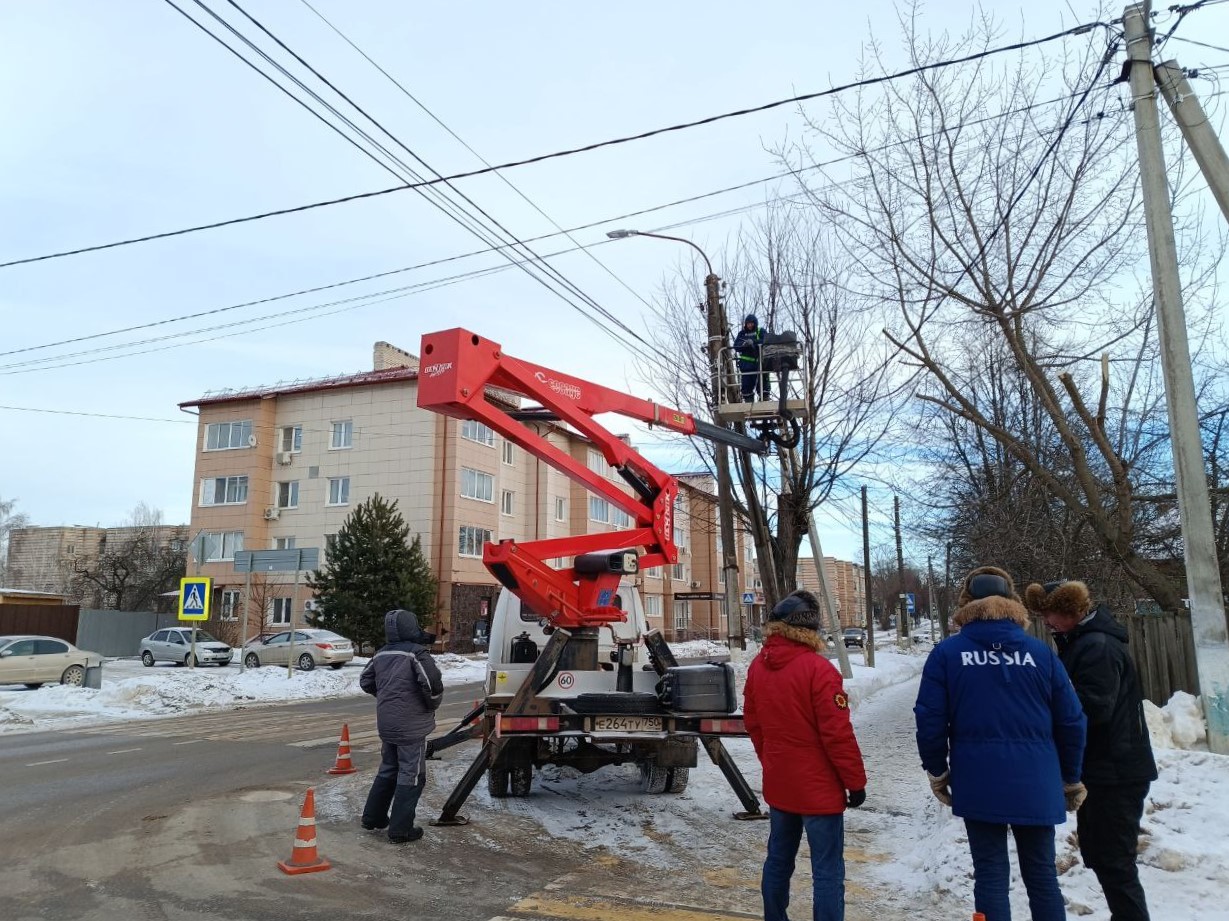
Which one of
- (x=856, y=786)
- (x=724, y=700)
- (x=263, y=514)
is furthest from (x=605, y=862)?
(x=263, y=514)

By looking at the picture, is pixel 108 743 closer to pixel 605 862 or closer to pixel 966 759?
pixel 605 862

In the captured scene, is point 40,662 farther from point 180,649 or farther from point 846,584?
point 846,584

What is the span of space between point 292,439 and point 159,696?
75.8ft

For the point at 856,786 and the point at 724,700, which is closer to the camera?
the point at 856,786

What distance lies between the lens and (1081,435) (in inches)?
Answer: 598

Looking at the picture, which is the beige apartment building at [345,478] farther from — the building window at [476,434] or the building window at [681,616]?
the building window at [681,616]

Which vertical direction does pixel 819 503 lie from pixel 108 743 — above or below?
above

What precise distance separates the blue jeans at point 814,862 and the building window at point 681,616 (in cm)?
5427

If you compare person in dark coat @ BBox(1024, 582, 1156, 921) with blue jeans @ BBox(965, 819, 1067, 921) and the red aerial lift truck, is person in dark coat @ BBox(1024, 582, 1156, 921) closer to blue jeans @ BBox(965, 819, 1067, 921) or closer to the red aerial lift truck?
blue jeans @ BBox(965, 819, 1067, 921)

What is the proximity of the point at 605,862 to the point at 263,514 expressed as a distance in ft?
122

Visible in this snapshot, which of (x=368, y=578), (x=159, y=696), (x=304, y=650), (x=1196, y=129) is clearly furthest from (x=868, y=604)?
(x=1196, y=129)

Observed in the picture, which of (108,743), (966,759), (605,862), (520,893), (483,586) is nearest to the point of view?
(966,759)

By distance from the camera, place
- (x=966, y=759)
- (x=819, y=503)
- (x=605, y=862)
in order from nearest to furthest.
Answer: (x=966, y=759), (x=605, y=862), (x=819, y=503)

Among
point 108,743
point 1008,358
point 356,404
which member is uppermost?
point 356,404
